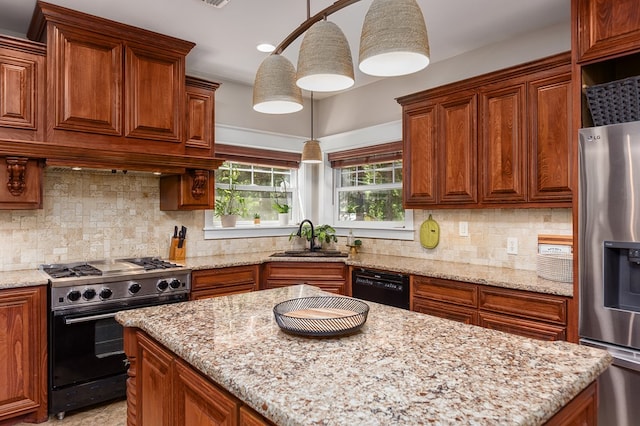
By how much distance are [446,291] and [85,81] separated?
294 cm

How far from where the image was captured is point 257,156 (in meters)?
4.35

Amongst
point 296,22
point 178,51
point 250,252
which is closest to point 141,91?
point 178,51

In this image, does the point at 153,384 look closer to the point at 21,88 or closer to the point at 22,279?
the point at 22,279

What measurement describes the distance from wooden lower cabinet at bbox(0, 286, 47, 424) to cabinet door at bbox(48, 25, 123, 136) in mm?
1155

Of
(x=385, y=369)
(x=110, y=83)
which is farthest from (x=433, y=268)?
(x=110, y=83)

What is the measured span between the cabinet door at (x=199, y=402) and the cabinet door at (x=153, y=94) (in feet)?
7.25

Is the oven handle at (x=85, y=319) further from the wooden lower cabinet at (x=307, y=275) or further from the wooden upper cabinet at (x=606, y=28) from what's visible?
the wooden upper cabinet at (x=606, y=28)

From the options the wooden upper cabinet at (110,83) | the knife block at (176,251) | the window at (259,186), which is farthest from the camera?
the window at (259,186)

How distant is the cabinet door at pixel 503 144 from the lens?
2818 millimetres

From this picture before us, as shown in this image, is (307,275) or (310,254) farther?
(310,254)

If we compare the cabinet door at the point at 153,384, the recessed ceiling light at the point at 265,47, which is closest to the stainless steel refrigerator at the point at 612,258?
the cabinet door at the point at 153,384

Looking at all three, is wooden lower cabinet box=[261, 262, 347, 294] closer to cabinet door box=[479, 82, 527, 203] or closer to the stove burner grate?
the stove burner grate

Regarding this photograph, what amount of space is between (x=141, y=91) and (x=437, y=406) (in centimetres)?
301

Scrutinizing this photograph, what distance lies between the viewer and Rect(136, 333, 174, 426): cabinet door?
4.85ft
